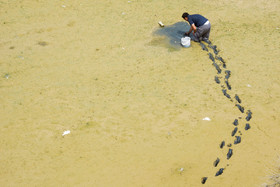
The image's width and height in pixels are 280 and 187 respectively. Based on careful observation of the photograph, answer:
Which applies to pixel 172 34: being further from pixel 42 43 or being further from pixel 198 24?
pixel 42 43

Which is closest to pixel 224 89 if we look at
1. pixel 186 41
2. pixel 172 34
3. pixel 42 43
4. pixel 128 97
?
pixel 186 41

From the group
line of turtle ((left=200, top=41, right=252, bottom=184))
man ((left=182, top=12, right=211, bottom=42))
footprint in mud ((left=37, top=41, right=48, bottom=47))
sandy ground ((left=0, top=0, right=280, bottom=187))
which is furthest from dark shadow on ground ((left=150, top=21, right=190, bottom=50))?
footprint in mud ((left=37, top=41, right=48, bottom=47))

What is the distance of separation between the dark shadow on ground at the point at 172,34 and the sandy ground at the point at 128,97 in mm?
106

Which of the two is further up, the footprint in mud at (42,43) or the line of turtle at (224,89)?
the footprint in mud at (42,43)

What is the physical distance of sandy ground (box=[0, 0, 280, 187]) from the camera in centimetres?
429

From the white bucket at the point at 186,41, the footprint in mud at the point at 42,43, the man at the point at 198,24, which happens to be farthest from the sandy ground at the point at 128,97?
the man at the point at 198,24

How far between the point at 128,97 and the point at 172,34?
276 centimetres

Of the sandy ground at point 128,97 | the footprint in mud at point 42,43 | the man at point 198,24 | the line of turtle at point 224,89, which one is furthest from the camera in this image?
the footprint in mud at point 42,43

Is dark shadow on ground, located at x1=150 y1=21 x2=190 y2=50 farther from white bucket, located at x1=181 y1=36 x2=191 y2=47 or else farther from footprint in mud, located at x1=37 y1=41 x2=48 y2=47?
footprint in mud, located at x1=37 y1=41 x2=48 y2=47

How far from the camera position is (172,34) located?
7.34 metres

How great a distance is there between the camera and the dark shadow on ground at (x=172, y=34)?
6.96 m

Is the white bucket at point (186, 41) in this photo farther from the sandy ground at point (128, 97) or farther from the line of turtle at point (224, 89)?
the line of turtle at point (224, 89)

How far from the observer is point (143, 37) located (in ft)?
23.5

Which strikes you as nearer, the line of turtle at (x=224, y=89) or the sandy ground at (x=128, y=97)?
the sandy ground at (x=128, y=97)
